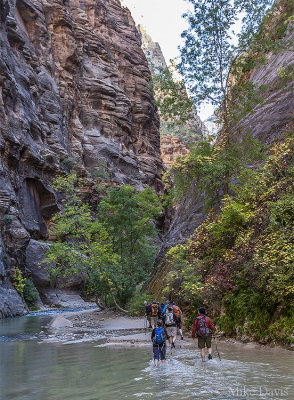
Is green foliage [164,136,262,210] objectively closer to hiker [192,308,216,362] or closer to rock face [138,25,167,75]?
hiker [192,308,216,362]

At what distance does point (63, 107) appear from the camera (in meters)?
63.2

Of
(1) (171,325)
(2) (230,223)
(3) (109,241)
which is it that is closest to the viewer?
(1) (171,325)

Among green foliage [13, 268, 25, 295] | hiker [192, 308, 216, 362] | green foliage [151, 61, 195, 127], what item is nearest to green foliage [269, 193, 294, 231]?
hiker [192, 308, 216, 362]

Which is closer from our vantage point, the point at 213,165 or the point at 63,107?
the point at 213,165

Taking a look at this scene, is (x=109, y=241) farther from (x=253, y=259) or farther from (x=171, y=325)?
(x=253, y=259)

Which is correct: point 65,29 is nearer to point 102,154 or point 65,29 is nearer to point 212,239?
point 102,154

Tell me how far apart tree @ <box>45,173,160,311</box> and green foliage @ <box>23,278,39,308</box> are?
30.8 ft

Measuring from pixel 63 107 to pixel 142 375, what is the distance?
58342 mm

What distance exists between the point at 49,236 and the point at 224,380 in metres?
48.0

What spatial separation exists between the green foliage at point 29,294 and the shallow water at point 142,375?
92.1 feet

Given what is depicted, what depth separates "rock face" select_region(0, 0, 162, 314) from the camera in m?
42.3

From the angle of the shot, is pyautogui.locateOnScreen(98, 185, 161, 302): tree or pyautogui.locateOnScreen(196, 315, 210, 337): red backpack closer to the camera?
pyautogui.locateOnScreen(196, 315, 210, 337): red backpack

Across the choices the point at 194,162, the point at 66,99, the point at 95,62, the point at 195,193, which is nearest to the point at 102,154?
the point at 66,99

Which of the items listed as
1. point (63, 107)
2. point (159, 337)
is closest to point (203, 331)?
point (159, 337)
